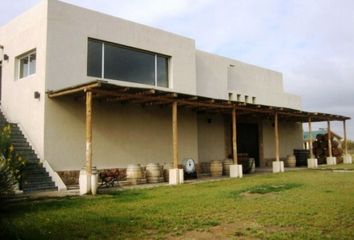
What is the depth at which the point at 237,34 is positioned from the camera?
15.1 m

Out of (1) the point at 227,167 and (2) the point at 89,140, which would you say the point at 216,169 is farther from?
(2) the point at 89,140

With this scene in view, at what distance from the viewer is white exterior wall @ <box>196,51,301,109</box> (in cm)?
2141

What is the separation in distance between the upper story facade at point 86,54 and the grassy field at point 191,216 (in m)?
5.69

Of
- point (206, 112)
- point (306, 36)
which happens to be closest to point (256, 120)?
point (206, 112)

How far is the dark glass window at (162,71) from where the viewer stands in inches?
707

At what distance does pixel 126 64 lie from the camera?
54.4 feet

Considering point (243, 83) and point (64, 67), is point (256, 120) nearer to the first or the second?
point (243, 83)

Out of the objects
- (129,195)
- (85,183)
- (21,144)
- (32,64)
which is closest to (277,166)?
(129,195)

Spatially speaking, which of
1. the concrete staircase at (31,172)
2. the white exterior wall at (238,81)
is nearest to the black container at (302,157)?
the white exterior wall at (238,81)

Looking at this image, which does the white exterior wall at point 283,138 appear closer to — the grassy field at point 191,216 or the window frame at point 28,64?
the grassy field at point 191,216

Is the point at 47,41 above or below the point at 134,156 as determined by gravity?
above

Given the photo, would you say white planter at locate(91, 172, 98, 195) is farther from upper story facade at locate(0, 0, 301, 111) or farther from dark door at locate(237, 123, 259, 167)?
dark door at locate(237, 123, 259, 167)

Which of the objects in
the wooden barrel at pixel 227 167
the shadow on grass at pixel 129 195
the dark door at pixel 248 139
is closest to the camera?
the shadow on grass at pixel 129 195

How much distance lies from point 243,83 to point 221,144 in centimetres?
484
